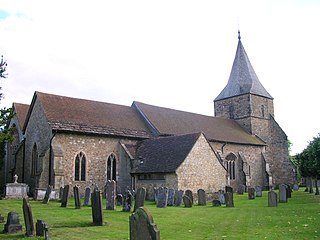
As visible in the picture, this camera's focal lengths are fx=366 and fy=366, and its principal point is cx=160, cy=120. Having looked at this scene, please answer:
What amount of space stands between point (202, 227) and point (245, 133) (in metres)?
32.6

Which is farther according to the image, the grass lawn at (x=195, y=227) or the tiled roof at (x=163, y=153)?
the tiled roof at (x=163, y=153)

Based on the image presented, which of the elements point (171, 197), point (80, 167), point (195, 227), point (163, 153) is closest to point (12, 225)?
point (195, 227)

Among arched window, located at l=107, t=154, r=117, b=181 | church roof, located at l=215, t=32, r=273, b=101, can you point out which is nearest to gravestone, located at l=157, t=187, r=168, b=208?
arched window, located at l=107, t=154, r=117, b=181

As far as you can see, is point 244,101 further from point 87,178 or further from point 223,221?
point 223,221

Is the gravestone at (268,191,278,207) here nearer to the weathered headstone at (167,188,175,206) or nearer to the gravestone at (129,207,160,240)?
the weathered headstone at (167,188,175,206)

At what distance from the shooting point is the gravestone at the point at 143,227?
243 inches

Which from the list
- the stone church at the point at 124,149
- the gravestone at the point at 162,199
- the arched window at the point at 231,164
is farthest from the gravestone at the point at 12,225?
the arched window at the point at 231,164

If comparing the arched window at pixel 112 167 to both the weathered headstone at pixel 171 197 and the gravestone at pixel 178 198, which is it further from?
the gravestone at pixel 178 198

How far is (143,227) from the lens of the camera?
6.29m

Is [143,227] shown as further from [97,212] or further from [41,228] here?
[97,212]

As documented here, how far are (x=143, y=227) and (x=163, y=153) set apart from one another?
69.0 ft

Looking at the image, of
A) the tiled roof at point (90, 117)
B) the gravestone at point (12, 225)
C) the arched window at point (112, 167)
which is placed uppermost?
the tiled roof at point (90, 117)

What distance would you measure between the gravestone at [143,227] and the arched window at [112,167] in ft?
75.8

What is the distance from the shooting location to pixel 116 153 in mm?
29703
